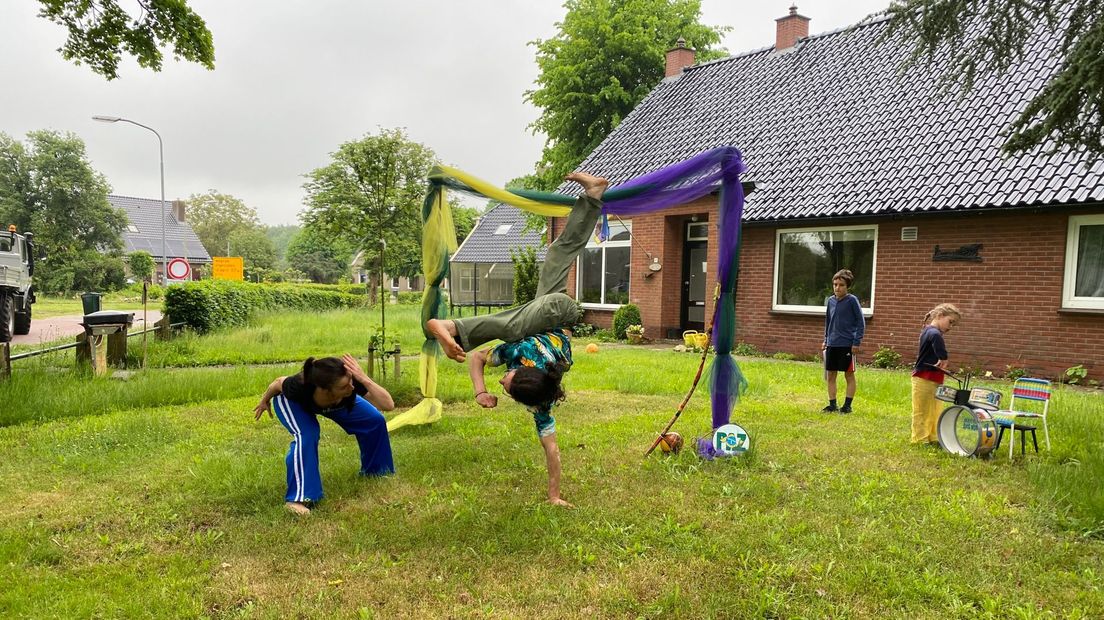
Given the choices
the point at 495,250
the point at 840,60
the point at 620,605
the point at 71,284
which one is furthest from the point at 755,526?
the point at 71,284

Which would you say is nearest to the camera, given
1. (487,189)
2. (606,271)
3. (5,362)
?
(487,189)

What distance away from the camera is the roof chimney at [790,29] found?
681 inches

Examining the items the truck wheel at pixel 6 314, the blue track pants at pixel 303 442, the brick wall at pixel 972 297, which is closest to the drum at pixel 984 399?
the blue track pants at pixel 303 442

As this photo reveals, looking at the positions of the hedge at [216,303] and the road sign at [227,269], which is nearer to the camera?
the hedge at [216,303]

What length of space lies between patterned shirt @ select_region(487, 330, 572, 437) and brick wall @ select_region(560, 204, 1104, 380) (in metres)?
9.21

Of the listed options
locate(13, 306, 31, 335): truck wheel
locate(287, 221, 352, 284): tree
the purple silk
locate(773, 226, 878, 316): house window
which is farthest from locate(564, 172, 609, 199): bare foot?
locate(287, 221, 352, 284): tree

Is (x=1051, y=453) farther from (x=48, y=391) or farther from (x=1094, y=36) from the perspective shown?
(x=48, y=391)

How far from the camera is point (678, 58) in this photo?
1978cm

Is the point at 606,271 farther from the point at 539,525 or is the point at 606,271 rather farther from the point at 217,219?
the point at 217,219

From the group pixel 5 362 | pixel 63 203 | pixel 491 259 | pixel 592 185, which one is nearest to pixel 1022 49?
pixel 592 185

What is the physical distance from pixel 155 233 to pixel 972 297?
212ft

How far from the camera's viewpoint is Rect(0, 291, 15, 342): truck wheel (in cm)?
→ 1351

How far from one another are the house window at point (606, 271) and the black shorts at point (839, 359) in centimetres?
882

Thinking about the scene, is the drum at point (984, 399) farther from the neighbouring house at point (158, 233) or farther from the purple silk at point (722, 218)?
the neighbouring house at point (158, 233)
